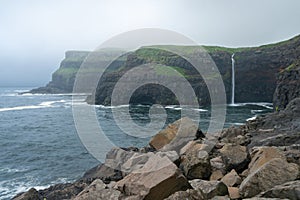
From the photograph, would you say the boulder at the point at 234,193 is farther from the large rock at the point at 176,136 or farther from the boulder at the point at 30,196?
the boulder at the point at 30,196

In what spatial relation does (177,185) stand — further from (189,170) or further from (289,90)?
(289,90)

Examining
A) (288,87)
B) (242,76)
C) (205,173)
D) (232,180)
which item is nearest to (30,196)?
(205,173)

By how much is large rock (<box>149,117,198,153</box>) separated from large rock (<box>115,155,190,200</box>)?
610 cm

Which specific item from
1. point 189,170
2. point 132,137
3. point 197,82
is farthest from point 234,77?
point 189,170

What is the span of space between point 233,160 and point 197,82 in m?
84.0

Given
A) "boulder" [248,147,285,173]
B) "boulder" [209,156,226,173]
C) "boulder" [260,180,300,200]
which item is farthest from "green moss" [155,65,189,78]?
"boulder" [260,180,300,200]

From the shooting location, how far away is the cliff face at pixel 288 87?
49.5 m

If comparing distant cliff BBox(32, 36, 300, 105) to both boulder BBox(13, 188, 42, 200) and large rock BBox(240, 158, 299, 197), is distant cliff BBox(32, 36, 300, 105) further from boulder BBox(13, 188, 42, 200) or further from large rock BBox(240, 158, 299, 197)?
large rock BBox(240, 158, 299, 197)

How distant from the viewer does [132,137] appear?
3841 centimetres

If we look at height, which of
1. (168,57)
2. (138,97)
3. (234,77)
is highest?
(168,57)

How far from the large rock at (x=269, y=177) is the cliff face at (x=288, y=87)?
44.7 m

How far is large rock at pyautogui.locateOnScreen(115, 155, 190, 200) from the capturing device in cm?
802

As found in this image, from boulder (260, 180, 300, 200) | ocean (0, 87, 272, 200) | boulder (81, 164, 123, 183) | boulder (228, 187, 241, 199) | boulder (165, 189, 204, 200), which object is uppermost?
boulder (260, 180, 300, 200)

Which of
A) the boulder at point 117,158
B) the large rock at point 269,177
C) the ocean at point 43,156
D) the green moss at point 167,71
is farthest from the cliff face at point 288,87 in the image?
the large rock at point 269,177
